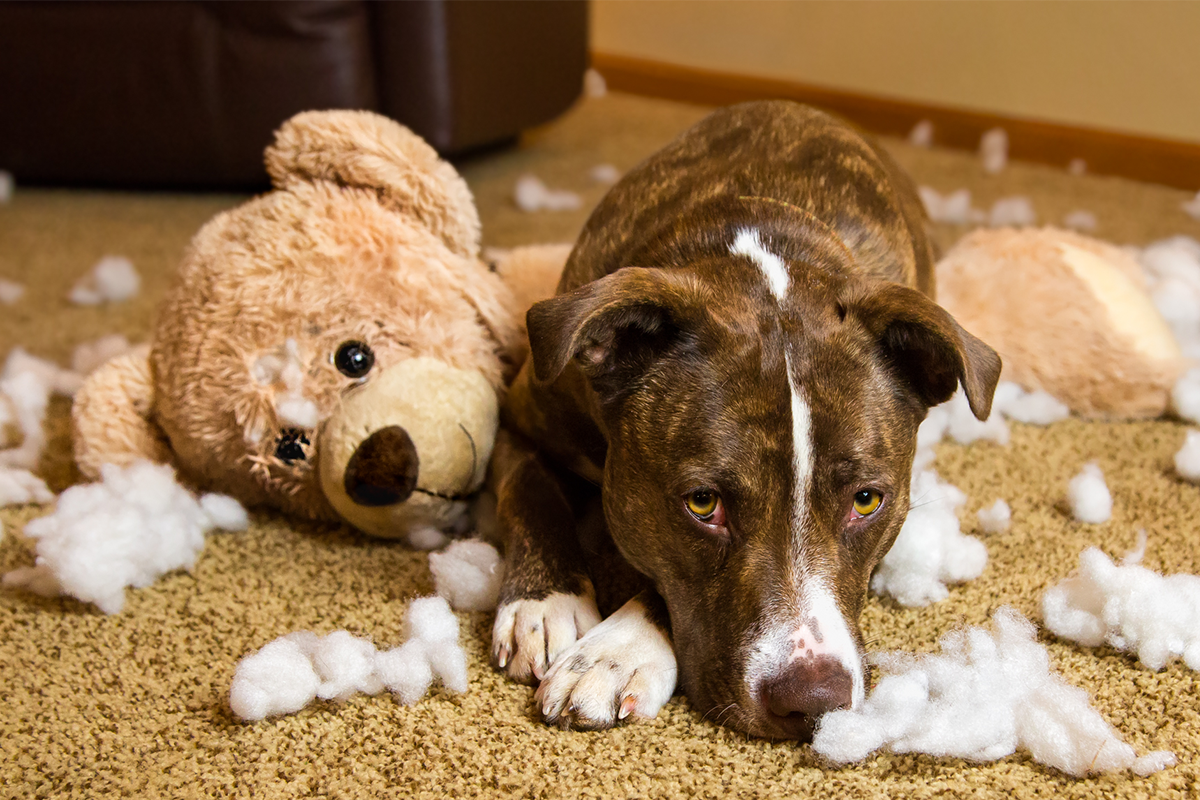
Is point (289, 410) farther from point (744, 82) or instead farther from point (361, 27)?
point (744, 82)

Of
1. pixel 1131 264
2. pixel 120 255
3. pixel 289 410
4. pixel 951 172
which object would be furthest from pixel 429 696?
pixel 951 172

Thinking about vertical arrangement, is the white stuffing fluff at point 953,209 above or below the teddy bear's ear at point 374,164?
below

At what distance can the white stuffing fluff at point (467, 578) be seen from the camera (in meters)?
1.98

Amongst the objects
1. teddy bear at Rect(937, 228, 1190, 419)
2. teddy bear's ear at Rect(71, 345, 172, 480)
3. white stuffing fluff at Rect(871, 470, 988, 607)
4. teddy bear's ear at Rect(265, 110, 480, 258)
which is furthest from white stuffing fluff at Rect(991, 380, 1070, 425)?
teddy bear's ear at Rect(71, 345, 172, 480)

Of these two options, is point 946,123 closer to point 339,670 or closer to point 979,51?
point 979,51

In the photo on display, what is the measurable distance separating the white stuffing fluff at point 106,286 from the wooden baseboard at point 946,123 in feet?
12.4

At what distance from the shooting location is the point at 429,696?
174 centimetres

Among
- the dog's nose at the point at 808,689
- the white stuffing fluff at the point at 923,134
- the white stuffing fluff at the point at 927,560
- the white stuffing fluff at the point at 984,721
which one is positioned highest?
the dog's nose at the point at 808,689

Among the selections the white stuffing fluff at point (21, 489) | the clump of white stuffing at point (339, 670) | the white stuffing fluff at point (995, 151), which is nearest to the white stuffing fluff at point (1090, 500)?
the clump of white stuffing at point (339, 670)

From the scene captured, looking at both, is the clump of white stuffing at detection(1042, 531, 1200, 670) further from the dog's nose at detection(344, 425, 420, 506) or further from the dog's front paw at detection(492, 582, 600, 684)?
the dog's nose at detection(344, 425, 420, 506)

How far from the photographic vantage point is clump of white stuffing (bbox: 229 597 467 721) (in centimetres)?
168

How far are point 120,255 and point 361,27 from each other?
1310mm

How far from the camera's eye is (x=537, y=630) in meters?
1.79

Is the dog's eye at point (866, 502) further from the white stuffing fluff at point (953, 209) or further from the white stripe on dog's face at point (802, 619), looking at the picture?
the white stuffing fluff at point (953, 209)
